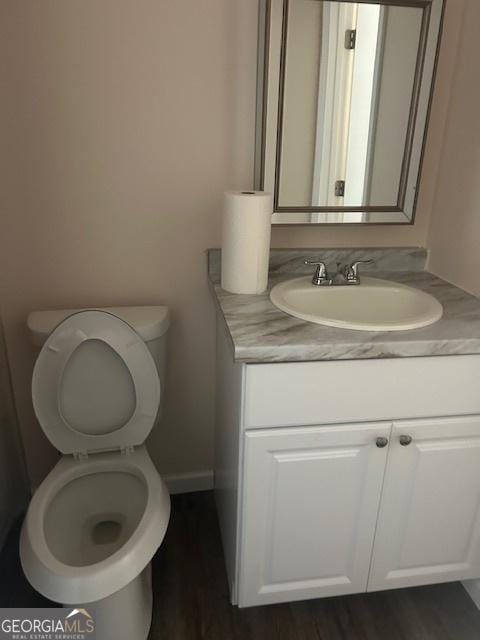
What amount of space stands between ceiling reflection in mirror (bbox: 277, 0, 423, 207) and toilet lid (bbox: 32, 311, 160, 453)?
660mm

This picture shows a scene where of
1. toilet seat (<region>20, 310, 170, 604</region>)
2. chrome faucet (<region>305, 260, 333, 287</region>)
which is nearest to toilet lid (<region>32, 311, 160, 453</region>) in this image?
toilet seat (<region>20, 310, 170, 604</region>)

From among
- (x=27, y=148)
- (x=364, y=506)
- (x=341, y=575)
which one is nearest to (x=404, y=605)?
(x=341, y=575)

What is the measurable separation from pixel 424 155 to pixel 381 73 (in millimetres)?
297

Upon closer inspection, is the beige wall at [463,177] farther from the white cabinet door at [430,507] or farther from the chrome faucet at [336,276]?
the white cabinet door at [430,507]

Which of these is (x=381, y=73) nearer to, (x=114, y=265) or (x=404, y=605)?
(x=114, y=265)

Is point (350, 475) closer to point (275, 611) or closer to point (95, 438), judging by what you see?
point (275, 611)

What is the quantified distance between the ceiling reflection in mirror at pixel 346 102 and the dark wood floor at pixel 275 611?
4.05 ft

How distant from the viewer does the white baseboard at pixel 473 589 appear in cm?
154

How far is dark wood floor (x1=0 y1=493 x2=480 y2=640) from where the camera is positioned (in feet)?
4.74

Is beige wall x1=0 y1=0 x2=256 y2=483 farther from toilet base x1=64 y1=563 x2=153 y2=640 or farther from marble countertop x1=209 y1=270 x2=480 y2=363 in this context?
toilet base x1=64 y1=563 x2=153 y2=640

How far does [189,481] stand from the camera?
1.94m

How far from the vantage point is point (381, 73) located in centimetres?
149

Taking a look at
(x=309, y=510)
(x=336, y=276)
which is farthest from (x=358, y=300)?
(x=309, y=510)

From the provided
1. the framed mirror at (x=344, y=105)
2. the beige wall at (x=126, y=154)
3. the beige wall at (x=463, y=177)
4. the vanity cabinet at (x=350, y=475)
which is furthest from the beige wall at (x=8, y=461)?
the beige wall at (x=463, y=177)
